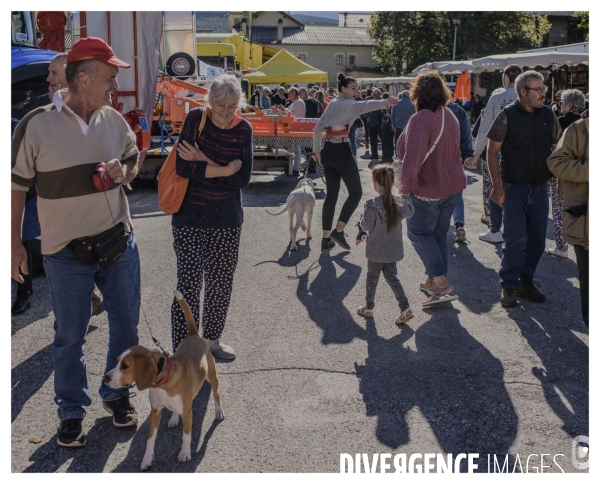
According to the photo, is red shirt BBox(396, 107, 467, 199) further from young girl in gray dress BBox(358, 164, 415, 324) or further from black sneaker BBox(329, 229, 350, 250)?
black sneaker BBox(329, 229, 350, 250)

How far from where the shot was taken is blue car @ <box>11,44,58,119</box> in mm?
6316

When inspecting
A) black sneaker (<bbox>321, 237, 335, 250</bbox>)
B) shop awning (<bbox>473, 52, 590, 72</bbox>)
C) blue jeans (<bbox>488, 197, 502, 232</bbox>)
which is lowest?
black sneaker (<bbox>321, 237, 335, 250</bbox>)

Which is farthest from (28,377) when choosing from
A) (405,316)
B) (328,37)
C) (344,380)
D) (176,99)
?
(328,37)

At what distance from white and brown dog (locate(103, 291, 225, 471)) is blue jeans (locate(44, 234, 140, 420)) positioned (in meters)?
0.37

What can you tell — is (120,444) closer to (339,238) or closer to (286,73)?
(339,238)

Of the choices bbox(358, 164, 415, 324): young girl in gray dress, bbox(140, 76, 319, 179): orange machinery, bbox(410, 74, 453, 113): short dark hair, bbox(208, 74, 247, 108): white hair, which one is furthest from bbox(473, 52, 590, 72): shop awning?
bbox(208, 74, 247, 108): white hair

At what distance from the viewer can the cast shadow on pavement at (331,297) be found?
16.8 feet

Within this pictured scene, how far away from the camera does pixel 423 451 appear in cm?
340

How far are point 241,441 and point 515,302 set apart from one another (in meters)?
3.17

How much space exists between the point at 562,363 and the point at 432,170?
6.32ft

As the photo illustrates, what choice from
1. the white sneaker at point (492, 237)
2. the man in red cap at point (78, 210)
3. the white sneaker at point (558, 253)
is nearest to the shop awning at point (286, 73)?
the white sneaker at point (492, 237)

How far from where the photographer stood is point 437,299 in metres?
5.64

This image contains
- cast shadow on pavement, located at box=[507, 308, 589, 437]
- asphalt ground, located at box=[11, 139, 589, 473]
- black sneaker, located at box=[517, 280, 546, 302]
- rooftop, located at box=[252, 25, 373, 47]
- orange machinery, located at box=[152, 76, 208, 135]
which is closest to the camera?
asphalt ground, located at box=[11, 139, 589, 473]

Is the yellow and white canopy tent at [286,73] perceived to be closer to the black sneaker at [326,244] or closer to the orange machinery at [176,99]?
the orange machinery at [176,99]
